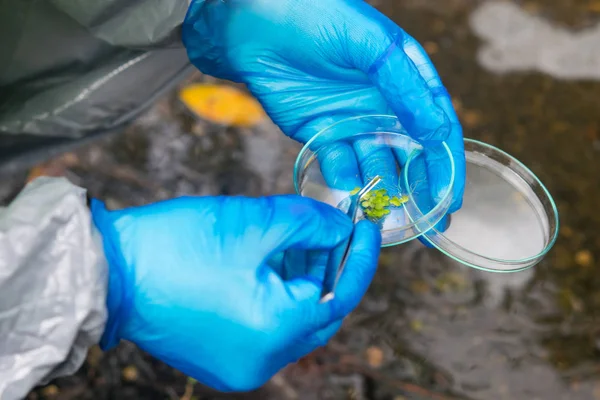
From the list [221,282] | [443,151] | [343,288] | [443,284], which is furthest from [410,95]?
[443,284]

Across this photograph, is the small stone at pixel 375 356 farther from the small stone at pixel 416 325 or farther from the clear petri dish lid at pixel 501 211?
the clear petri dish lid at pixel 501 211

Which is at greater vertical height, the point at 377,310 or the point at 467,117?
the point at 467,117

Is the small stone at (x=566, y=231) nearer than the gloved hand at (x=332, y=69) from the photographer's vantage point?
No

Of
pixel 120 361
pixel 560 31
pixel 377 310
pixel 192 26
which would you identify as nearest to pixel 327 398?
pixel 377 310

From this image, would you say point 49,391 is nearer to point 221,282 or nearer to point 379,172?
point 221,282

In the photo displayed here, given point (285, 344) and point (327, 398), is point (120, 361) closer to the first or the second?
point (327, 398)

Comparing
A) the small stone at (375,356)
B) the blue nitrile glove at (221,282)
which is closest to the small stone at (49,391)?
the blue nitrile glove at (221,282)

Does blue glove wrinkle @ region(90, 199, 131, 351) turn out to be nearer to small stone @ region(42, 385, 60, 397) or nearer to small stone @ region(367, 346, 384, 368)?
small stone @ region(42, 385, 60, 397)
